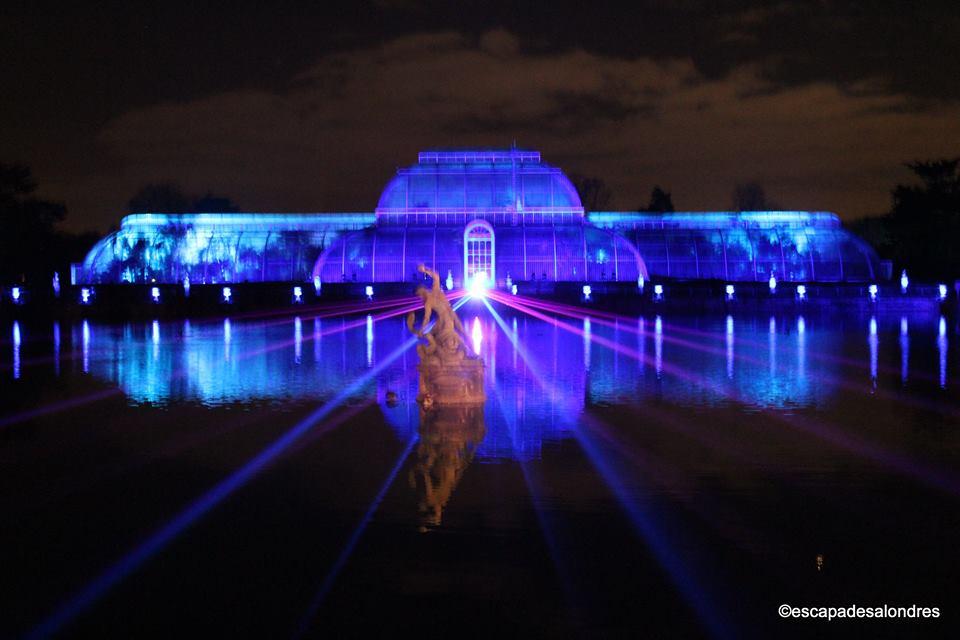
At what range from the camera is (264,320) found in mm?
44969

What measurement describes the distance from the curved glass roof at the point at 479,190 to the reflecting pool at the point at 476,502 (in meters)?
53.4

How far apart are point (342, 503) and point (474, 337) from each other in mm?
21154

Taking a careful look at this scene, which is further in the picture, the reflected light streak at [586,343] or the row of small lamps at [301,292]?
the row of small lamps at [301,292]

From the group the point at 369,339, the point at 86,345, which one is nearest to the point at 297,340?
the point at 369,339

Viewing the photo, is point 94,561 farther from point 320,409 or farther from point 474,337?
point 474,337

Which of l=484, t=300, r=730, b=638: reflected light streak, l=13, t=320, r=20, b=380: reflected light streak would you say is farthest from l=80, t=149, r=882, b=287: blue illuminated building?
l=484, t=300, r=730, b=638: reflected light streak

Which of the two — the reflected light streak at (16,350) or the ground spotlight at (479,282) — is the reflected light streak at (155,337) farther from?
the ground spotlight at (479,282)

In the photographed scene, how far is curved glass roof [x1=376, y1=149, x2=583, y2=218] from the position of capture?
75.3m

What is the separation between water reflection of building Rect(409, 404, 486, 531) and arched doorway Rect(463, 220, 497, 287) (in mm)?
52554

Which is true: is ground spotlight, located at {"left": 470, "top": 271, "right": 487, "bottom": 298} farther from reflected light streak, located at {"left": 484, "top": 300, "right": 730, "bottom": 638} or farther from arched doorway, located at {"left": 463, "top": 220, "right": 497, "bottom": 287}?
reflected light streak, located at {"left": 484, "top": 300, "right": 730, "bottom": 638}

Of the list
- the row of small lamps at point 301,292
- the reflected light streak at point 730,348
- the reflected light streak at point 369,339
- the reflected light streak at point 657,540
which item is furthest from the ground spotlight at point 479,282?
the reflected light streak at point 657,540

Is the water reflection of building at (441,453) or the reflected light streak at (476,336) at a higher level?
the reflected light streak at (476,336)

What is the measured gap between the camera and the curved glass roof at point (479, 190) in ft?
247

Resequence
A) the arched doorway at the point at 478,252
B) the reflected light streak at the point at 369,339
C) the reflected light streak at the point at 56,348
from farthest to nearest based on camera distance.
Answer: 1. the arched doorway at the point at 478,252
2. the reflected light streak at the point at 369,339
3. the reflected light streak at the point at 56,348
